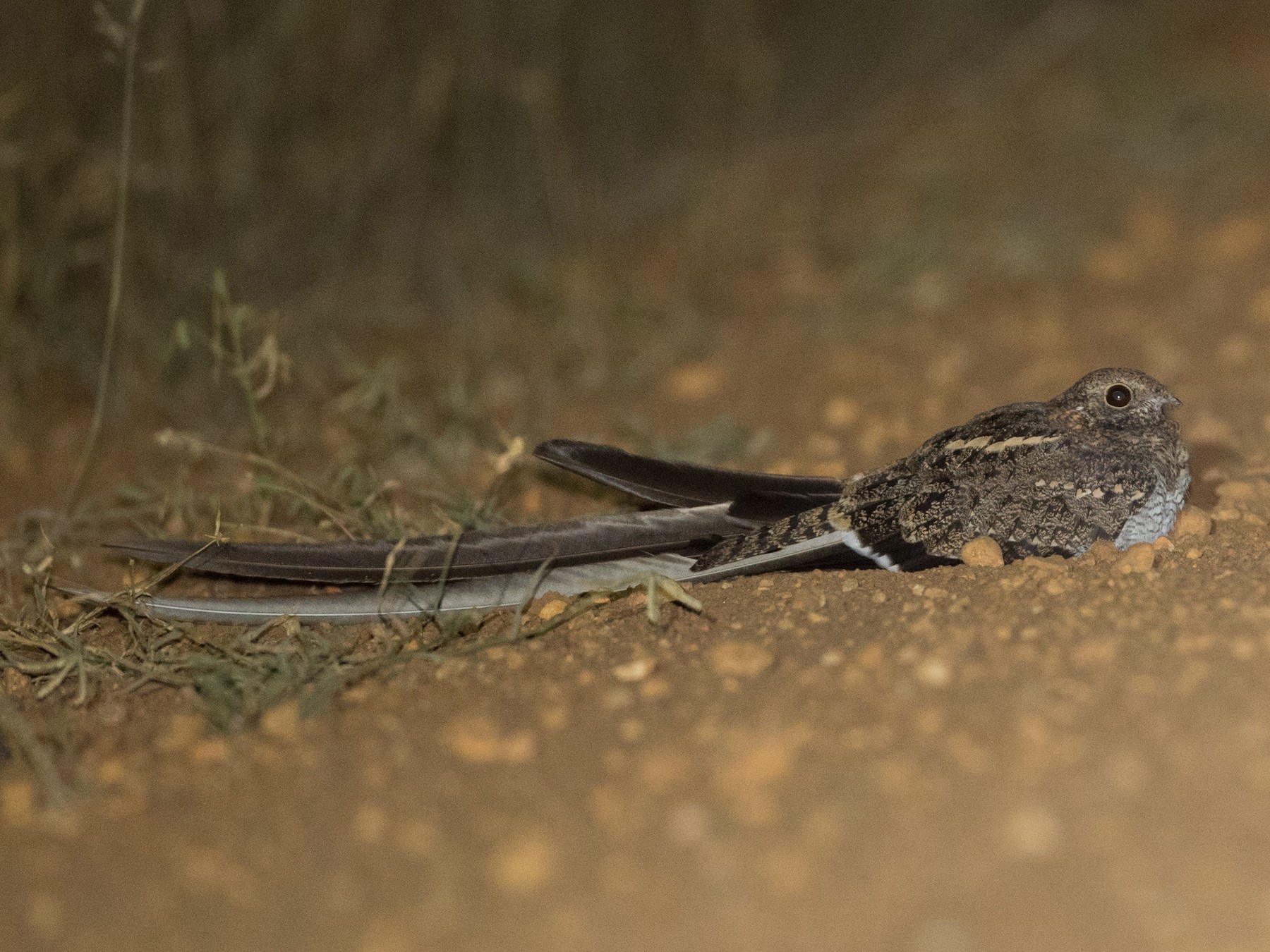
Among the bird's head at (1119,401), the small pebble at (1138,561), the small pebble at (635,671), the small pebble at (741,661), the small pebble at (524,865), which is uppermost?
the bird's head at (1119,401)

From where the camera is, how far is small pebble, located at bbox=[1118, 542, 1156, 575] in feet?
7.63

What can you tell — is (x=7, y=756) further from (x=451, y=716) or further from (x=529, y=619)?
(x=529, y=619)

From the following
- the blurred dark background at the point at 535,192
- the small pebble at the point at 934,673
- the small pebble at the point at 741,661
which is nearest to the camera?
the small pebble at the point at 934,673

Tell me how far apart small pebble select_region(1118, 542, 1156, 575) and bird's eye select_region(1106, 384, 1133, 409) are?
0.37m

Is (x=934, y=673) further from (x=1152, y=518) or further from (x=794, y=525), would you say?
(x=1152, y=518)

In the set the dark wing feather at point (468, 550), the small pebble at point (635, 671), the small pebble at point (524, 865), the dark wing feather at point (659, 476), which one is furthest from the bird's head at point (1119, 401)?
the small pebble at point (524, 865)

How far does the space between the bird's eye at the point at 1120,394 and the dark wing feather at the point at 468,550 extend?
2.81 ft

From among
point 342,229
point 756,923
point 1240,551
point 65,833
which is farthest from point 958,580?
point 342,229

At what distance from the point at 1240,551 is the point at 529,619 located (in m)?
1.54

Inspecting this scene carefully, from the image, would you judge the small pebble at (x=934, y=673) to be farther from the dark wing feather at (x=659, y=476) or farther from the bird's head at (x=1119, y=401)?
the bird's head at (x=1119, y=401)

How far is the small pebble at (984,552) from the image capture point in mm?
2441

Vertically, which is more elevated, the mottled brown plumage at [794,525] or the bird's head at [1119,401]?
the bird's head at [1119,401]

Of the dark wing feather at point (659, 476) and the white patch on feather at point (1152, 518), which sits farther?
the dark wing feather at point (659, 476)

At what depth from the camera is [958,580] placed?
2.42 m
